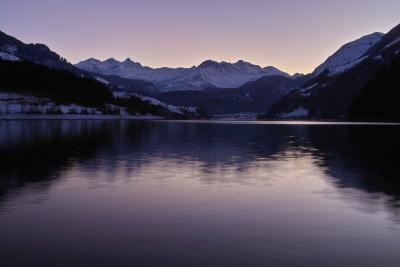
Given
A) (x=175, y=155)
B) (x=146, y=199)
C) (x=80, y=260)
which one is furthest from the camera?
(x=175, y=155)

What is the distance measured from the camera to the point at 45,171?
39.1 metres

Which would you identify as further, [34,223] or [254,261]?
[34,223]

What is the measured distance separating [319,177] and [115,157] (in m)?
24.5

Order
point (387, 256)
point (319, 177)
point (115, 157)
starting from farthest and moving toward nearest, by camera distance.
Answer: point (115, 157)
point (319, 177)
point (387, 256)

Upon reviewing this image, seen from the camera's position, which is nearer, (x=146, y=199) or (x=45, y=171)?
(x=146, y=199)

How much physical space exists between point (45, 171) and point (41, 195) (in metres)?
11.6

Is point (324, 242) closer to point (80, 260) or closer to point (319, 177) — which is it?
point (80, 260)

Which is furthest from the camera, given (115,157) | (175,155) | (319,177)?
(175,155)

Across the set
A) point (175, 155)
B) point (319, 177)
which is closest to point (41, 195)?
point (319, 177)

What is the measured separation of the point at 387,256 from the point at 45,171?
99.2 ft

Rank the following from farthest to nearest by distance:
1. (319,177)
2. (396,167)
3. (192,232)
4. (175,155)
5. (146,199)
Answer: (175,155)
(396,167)
(319,177)
(146,199)
(192,232)

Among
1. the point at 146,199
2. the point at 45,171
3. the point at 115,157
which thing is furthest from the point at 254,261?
the point at 115,157

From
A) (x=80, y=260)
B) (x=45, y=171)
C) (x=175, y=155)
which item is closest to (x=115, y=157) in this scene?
(x=175, y=155)

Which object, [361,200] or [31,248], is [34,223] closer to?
[31,248]
